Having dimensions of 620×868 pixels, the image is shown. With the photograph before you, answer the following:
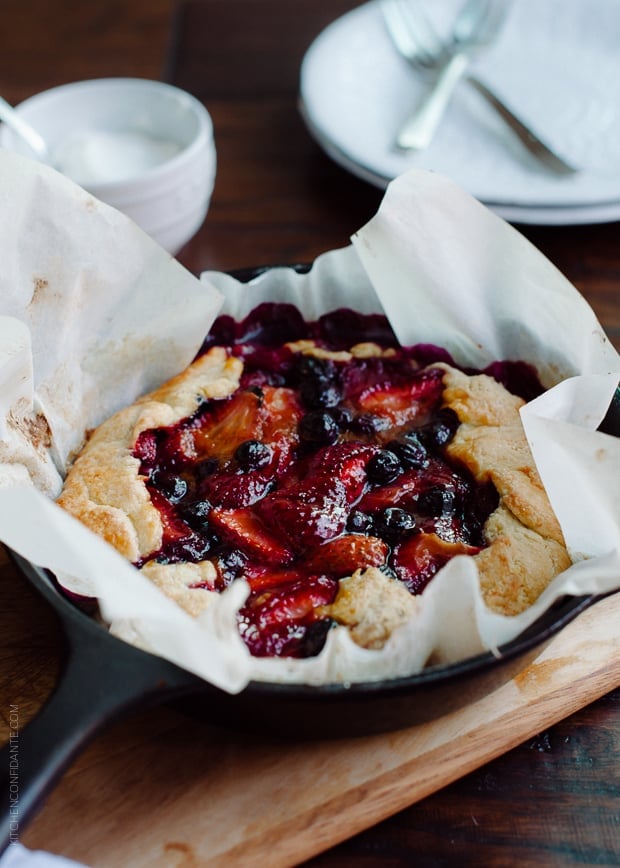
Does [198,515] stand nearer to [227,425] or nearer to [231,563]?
[231,563]

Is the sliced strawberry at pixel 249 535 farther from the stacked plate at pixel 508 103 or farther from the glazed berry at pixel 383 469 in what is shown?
the stacked plate at pixel 508 103

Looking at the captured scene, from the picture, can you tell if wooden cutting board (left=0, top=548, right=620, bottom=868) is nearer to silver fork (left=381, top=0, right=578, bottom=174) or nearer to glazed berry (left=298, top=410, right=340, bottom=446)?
glazed berry (left=298, top=410, right=340, bottom=446)

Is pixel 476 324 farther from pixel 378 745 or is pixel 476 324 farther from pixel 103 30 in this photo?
pixel 103 30

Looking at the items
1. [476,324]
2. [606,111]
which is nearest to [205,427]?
[476,324]

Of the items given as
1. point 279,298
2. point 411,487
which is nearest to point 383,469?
point 411,487

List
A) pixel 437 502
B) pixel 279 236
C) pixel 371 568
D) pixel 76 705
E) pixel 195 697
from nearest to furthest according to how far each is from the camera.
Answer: pixel 76 705 < pixel 195 697 < pixel 371 568 < pixel 437 502 < pixel 279 236

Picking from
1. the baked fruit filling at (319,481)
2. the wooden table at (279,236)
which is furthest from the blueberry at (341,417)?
the wooden table at (279,236)
